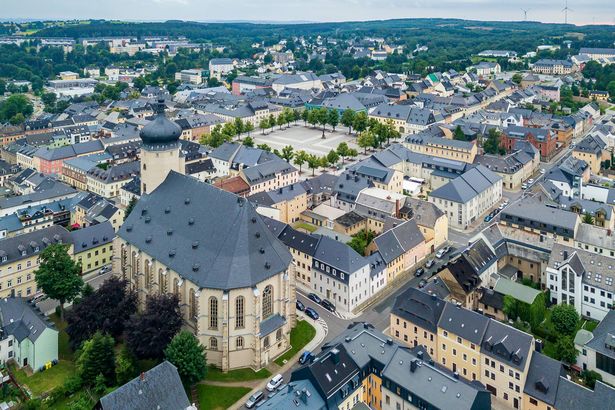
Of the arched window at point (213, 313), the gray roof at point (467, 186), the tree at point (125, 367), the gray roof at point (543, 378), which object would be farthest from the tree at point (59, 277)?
the gray roof at point (467, 186)

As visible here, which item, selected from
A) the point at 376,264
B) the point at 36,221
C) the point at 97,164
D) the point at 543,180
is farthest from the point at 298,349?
Result: the point at 97,164

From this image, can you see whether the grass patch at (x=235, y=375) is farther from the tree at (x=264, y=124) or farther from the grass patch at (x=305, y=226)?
the tree at (x=264, y=124)

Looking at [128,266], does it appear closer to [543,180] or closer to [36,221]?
[36,221]

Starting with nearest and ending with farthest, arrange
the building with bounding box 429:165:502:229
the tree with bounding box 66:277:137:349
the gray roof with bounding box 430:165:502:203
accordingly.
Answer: the tree with bounding box 66:277:137:349
the building with bounding box 429:165:502:229
the gray roof with bounding box 430:165:502:203

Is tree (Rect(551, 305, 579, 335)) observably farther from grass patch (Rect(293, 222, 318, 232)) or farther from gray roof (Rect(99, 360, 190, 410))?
gray roof (Rect(99, 360, 190, 410))

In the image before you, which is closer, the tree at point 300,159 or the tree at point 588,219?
the tree at point 588,219

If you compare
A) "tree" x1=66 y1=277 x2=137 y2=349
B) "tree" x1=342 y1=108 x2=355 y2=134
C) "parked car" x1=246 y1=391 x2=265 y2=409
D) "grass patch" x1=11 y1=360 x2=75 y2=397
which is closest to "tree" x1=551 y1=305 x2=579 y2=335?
"parked car" x1=246 y1=391 x2=265 y2=409

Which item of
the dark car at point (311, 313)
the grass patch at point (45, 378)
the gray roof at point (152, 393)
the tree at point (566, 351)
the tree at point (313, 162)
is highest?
the tree at point (313, 162)
